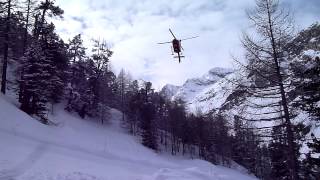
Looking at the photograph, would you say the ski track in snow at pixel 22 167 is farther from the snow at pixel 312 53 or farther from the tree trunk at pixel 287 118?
the snow at pixel 312 53

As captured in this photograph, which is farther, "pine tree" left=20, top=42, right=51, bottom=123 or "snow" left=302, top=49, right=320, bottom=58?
"pine tree" left=20, top=42, right=51, bottom=123

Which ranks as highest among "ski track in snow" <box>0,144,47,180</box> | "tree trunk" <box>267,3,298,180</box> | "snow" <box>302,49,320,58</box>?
"snow" <box>302,49,320,58</box>

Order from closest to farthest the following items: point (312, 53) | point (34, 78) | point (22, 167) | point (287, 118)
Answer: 1. point (22, 167)
2. point (287, 118)
3. point (312, 53)
4. point (34, 78)

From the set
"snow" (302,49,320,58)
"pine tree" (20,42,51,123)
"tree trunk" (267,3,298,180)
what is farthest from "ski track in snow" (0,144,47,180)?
"snow" (302,49,320,58)

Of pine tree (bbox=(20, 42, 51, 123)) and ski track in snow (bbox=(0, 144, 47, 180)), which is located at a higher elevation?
pine tree (bbox=(20, 42, 51, 123))

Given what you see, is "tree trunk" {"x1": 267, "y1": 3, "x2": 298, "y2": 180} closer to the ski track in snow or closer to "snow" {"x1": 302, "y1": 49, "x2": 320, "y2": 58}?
"snow" {"x1": 302, "y1": 49, "x2": 320, "y2": 58}

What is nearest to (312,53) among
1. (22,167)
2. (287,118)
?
(287,118)

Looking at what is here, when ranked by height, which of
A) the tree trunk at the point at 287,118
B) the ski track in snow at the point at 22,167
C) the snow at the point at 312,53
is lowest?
the ski track in snow at the point at 22,167

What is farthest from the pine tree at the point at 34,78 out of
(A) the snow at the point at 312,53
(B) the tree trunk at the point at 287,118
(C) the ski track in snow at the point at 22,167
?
(A) the snow at the point at 312,53

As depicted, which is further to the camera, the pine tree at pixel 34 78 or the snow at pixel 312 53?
the pine tree at pixel 34 78

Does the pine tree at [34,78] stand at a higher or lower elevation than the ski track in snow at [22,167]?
higher

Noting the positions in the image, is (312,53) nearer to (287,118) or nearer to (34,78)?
(287,118)

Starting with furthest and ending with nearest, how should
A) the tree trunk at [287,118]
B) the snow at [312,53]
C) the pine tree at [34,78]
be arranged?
1. the pine tree at [34,78]
2. the snow at [312,53]
3. the tree trunk at [287,118]

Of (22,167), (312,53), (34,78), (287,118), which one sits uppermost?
(34,78)
